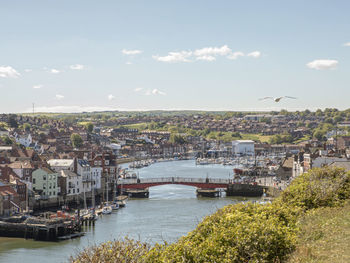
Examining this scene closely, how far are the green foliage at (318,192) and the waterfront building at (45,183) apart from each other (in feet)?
114

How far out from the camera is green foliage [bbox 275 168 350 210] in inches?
947

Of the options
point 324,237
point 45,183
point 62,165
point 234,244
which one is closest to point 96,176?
point 62,165

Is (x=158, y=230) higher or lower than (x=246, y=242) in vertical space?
lower

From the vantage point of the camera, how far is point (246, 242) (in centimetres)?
1523

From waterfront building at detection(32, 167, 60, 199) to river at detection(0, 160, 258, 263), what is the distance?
732 centimetres

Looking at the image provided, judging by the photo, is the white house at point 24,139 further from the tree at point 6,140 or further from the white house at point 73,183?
the white house at point 73,183

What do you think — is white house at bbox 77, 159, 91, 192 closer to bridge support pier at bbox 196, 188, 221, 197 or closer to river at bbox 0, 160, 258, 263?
river at bbox 0, 160, 258, 263

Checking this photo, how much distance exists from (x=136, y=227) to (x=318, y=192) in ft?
68.8

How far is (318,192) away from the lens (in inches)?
959

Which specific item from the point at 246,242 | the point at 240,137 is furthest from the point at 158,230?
the point at 240,137

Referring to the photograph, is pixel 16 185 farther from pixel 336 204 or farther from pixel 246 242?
pixel 246 242

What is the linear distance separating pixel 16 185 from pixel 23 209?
2.31 m

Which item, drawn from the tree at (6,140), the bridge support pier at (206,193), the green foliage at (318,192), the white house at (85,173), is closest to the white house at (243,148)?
the tree at (6,140)

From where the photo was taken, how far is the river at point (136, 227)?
35688mm
